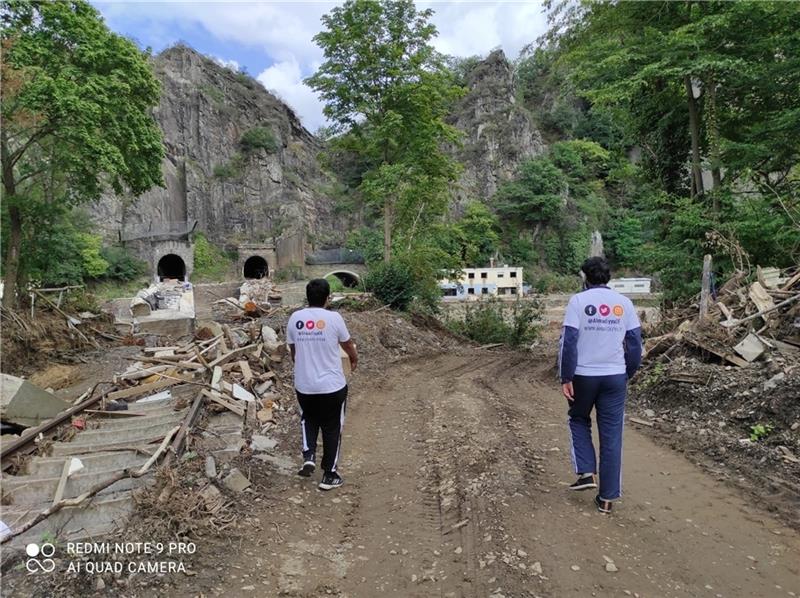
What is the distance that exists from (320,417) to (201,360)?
15.6ft

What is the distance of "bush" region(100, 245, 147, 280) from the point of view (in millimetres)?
38188

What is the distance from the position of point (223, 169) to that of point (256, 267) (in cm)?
1040

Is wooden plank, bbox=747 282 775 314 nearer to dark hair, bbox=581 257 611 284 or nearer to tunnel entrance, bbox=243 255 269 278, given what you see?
dark hair, bbox=581 257 611 284

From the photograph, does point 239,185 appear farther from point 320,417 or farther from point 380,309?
point 320,417

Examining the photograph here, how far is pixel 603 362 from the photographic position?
12.5 feet

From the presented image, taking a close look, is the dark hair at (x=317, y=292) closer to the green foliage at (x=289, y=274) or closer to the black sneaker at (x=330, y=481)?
the black sneaker at (x=330, y=481)

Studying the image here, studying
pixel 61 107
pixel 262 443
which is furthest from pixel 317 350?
pixel 61 107

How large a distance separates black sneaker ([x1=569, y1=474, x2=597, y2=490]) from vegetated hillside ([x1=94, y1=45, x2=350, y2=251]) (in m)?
44.4

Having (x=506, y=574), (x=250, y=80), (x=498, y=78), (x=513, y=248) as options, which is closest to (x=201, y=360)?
(x=506, y=574)

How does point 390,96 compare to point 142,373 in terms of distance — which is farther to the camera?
point 390,96

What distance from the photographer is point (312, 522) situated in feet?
12.7

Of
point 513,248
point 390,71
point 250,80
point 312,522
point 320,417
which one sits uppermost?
point 250,80

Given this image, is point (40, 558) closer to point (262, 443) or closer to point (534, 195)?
point (262, 443)

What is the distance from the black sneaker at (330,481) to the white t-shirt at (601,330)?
89.1 inches
